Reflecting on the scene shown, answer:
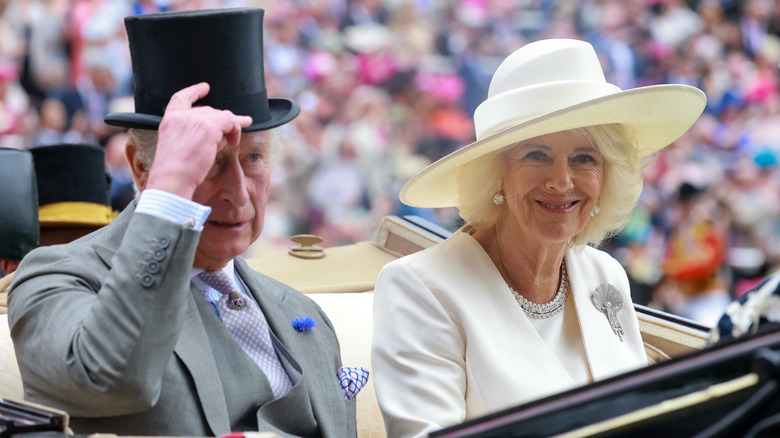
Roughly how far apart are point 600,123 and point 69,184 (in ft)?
6.64

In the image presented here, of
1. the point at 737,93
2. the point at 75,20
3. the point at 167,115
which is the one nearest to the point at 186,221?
the point at 167,115

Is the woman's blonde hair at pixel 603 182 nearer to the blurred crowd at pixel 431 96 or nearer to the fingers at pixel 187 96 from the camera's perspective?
the fingers at pixel 187 96

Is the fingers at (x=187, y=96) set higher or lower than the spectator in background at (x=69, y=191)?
higher

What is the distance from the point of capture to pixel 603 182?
7.07ft

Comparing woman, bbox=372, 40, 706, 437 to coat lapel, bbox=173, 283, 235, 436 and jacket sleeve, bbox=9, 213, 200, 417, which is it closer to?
coat lapel, bbox=173, 283, 235, 436

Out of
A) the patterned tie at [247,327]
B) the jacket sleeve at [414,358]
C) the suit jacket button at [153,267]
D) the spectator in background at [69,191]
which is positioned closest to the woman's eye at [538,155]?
the jacket sleeve at [414,358]

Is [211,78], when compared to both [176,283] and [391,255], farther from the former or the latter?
[391,255]

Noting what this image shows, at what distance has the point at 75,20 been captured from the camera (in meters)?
5.12

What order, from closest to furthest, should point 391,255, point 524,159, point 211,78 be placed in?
1. point 211,78
2. point 524,159
3. point 391,255

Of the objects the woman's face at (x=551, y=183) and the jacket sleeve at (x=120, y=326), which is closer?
the jacket sleeve at (x=120, y=326)

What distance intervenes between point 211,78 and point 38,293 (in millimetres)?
491

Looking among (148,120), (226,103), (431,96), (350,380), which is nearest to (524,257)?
(350,380)

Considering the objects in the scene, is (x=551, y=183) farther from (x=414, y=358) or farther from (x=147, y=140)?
(x=147, y=140)

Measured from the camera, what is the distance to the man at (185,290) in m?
1.36
